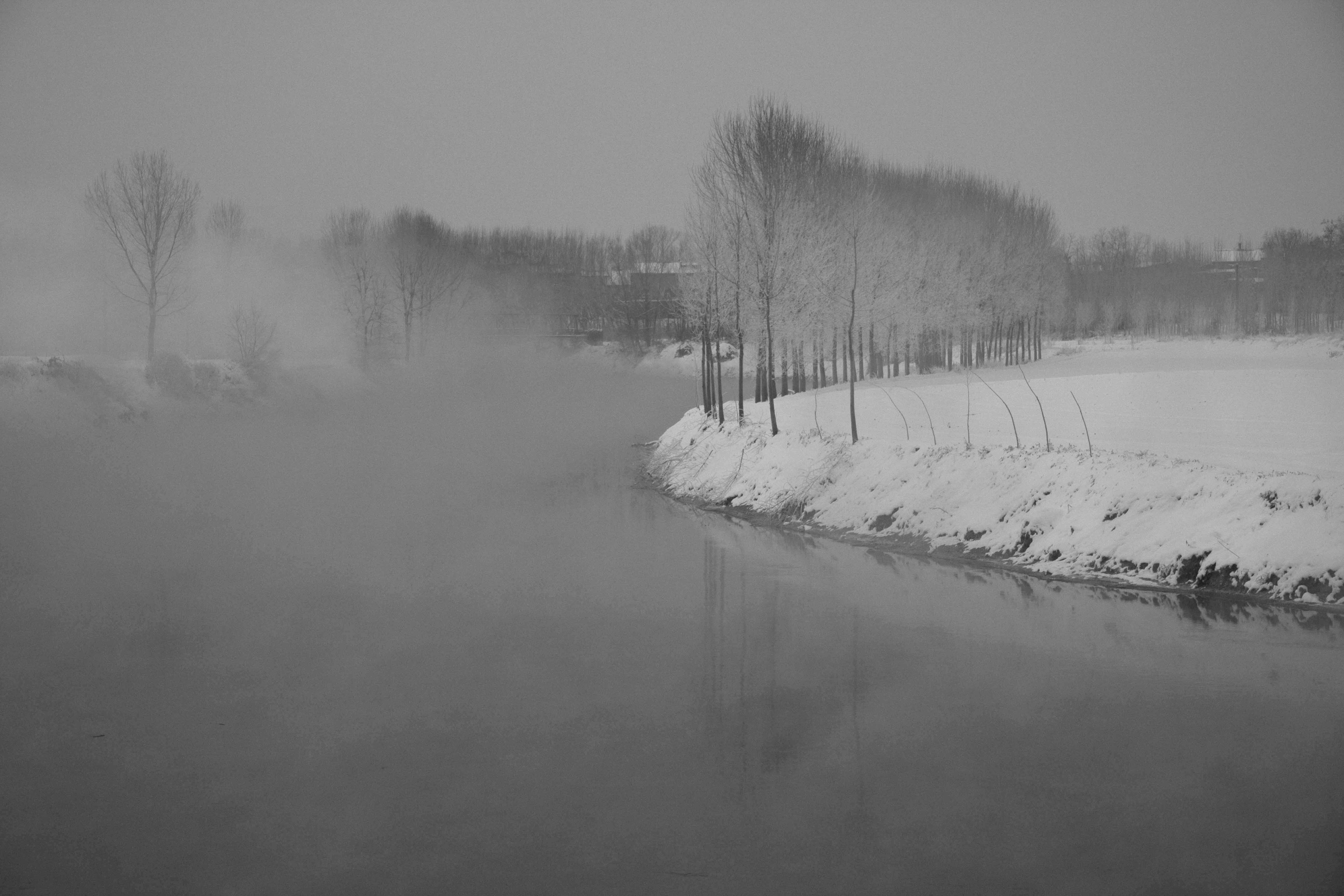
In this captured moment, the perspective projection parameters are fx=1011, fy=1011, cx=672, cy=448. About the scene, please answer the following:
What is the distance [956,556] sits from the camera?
19.6 metres

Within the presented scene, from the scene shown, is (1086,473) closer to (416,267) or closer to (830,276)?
(830,276)

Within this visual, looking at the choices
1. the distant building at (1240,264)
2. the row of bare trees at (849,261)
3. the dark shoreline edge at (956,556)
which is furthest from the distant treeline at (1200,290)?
the dark shoreline edge at (956,556)

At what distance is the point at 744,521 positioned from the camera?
2505 cm

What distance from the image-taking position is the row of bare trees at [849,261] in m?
31.7

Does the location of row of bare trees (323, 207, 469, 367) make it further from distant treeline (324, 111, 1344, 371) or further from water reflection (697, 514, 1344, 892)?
water reflection (697, 514, 1344, 892)

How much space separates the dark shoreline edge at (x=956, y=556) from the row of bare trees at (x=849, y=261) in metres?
3.79

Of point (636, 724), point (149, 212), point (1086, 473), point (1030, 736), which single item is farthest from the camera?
point (149, 212)

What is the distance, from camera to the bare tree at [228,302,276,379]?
55.0 m

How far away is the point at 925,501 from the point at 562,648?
423 inches

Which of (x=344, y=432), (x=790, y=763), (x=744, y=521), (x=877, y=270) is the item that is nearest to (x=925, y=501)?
(x=744, y=521)

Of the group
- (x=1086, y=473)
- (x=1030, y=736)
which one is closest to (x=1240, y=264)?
(x=1086, y=473)

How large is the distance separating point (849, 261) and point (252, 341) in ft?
124

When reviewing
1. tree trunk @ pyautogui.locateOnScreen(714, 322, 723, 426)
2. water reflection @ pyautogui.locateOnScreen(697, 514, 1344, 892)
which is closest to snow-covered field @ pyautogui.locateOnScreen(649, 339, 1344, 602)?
tree trunk @ pyautogui.locateOnScreen(714, 322, 723, 426)

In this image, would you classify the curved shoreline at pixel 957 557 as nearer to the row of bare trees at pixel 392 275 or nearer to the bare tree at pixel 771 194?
the bare tree at pixel 771 194
